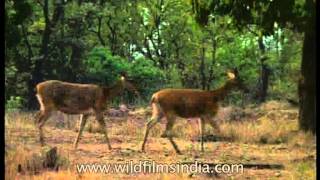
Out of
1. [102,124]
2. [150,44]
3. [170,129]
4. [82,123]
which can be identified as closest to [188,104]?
[170,129]

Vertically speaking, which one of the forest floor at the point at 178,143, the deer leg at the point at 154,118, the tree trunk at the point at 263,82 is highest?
the tree trunk at the point at 263,82

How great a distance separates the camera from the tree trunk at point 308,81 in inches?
213

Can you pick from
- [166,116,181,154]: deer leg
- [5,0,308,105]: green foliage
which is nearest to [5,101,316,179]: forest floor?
[166,116,181,154]: deer leg

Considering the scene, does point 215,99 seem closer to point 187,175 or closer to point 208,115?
point 208,115

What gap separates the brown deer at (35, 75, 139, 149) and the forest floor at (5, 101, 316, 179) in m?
0.05

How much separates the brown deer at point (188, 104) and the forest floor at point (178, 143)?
45 mm

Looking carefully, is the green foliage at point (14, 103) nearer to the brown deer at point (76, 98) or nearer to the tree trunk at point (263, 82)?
the brown deer at point (76, 98)

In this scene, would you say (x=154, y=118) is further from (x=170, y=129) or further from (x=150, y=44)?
(x=150, y=44)

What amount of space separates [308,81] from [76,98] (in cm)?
163

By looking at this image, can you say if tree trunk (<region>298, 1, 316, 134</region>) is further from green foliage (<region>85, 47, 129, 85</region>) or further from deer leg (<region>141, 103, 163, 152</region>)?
green foliage (<region>85, 47, 129, 85</region>)

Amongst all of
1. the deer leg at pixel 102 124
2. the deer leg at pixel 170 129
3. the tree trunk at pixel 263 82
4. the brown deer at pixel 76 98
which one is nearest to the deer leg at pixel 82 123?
the brown deer at pixel 76 98

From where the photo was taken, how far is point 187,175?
5418mm

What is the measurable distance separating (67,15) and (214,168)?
1.49 meters

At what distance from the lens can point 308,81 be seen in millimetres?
5438
